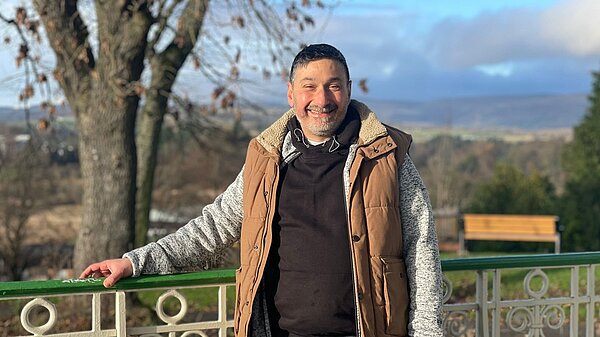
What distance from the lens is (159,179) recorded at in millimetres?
15102

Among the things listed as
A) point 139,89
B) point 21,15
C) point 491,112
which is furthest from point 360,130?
point 491,112

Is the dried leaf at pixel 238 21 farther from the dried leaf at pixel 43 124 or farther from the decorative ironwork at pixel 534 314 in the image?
the decorative ironwork at pixel 534 314

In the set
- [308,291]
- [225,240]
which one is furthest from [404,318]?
[225,240]

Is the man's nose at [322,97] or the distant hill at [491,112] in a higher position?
the distant hill at [491,112]

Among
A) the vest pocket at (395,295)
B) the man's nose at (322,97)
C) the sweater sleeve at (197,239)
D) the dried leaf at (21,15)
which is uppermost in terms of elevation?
the dried leaf at (21,15)

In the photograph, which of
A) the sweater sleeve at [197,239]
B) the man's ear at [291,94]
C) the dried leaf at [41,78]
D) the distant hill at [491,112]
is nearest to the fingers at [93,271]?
the sweater sleeve at [197,239]

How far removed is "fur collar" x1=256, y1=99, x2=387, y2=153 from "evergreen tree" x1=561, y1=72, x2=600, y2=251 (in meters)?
16.3

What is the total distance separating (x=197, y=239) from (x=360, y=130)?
31.9 inches

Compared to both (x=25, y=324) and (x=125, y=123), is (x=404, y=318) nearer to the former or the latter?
(x=25, y=324)

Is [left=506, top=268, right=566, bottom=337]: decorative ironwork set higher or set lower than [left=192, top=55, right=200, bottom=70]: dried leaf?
lower

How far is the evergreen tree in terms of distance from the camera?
18.2m

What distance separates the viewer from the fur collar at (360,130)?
2803 millimetres

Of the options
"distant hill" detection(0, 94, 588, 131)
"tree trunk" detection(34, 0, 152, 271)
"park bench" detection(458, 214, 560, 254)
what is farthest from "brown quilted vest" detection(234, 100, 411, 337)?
"distant hill" detection(0, 94, 588, 131)

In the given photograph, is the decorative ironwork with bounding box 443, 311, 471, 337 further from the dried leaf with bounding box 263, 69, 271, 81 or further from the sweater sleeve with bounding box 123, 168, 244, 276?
the dried leaf with bounding box 263, 69, 271, 81
